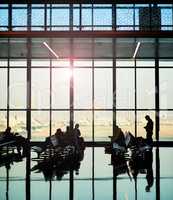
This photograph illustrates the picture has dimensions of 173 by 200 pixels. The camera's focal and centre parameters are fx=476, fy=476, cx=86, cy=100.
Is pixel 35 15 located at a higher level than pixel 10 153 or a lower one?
higher

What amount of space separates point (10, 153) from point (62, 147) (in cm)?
281

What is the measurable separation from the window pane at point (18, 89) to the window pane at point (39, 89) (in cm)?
45

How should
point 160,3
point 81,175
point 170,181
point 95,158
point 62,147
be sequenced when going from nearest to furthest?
point 170,181, point 81,175, point 62,147, point 95,158, point 160,3

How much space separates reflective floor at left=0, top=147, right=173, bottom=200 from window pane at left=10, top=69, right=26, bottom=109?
807 cm

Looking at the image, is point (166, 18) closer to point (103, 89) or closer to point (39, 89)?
point (103, 89)

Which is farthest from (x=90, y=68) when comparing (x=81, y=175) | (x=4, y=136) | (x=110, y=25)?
(x=81, y=175)

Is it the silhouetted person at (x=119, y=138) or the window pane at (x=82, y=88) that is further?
the window pane at (x=82, y=88)

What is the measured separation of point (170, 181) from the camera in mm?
10836

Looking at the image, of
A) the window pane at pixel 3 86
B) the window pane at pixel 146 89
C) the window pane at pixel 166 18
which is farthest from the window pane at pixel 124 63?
the window pane at pixel 3 86

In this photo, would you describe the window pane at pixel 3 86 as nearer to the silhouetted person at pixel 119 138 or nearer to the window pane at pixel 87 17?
the window pane at pixel 87 17

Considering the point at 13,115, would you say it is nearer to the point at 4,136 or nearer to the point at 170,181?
the point at 4,136

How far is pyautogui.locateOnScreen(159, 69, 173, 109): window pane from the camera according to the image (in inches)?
873

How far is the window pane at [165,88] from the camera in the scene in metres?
22.2

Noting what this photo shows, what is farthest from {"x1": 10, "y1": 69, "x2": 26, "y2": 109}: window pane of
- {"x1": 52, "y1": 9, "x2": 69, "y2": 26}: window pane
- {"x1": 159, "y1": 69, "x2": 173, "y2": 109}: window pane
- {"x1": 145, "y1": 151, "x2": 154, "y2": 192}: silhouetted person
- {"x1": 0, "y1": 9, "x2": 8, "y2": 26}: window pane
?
{"x1": 145, "y1": 151, "x2": 154, "y2": 192}: silhouetted person
